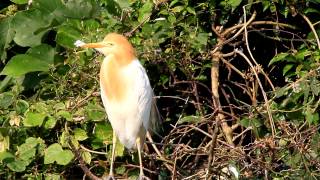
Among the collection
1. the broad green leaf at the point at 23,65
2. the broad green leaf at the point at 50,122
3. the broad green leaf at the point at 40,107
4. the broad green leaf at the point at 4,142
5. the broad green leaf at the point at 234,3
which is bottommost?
the broad green leaf at the point at 4,142

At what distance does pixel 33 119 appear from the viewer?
2.66 meters

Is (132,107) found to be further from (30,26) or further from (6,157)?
(30,26)

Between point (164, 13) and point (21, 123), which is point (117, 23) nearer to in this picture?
point (164, 13)

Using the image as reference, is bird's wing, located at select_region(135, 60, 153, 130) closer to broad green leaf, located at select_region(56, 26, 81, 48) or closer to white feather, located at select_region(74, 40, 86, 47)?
white feather, located at select_region(74, 40, 86, 47)

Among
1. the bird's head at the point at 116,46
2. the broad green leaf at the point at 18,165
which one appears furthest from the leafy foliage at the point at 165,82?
the bird's head at the point at 116,46

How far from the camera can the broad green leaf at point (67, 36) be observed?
2.78m

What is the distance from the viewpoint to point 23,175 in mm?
2775

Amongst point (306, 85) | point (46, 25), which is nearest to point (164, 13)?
point (46, 25)

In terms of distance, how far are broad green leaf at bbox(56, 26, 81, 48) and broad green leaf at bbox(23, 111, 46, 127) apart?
0.28 metres

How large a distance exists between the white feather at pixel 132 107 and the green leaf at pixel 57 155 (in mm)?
185

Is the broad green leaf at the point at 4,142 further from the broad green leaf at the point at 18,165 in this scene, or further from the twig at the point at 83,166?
the twig at the point at 83,166

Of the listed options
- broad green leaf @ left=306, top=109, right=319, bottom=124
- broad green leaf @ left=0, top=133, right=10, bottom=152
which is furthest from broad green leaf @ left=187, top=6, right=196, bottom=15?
broad green leaf @ left=0, top=133, right=10, bottom=152

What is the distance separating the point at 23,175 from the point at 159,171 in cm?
49

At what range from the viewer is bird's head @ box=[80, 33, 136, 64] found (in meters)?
2.46
